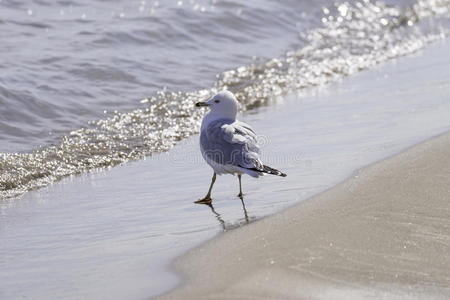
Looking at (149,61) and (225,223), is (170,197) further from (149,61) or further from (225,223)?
(149,61)

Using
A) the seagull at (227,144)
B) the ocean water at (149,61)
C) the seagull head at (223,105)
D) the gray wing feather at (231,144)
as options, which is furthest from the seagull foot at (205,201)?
the ocean water at (149,61)

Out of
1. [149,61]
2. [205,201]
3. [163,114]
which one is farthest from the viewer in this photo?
[149,61]

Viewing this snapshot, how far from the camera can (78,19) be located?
1177 centimetres

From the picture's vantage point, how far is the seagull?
5359 millimetres

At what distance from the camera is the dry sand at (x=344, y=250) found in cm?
351

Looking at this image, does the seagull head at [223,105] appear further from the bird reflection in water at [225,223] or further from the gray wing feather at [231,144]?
the bird reflection in water at [225,223]

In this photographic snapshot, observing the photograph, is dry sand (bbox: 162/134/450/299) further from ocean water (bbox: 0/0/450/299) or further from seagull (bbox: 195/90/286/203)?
seagull (bbox: 195/90/286/203)

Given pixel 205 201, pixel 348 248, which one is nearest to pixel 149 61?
pixel 205 201

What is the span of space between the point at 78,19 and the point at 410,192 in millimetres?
7964

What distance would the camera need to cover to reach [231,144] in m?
5.54

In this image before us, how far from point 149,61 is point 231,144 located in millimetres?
5175

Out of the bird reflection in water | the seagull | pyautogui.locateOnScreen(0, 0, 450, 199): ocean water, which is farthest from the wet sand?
pyautogui.locateOnScreen(0, 0, 450, 199): ocean water

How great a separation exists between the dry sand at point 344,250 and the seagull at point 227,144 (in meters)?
0.57

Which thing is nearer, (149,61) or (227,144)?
(227,144)
